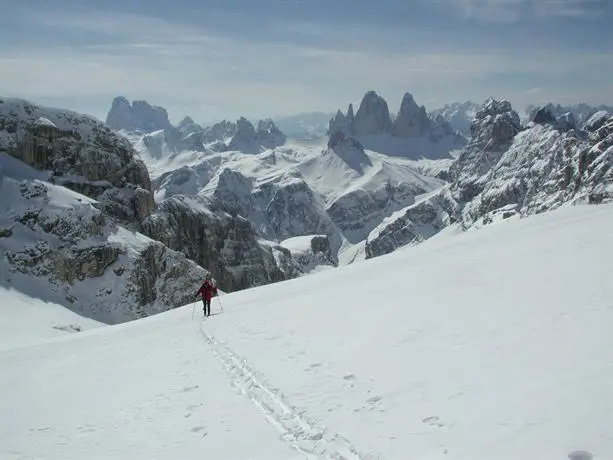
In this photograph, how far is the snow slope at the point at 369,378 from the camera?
10258 mm

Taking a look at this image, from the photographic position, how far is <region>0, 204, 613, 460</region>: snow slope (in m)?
10.3

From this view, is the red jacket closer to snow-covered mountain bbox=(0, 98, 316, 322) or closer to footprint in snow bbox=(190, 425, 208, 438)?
footprint in snow bbox=(190, 425, 208, 438)

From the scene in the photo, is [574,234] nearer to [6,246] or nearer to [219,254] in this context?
[6,246]

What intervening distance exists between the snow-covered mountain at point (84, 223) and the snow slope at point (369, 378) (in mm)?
50417

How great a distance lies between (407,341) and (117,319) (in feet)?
212

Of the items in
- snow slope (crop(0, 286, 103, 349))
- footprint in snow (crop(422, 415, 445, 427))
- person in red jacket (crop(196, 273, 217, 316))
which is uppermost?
footprint in snow (crop(422, 415, 445, 427))

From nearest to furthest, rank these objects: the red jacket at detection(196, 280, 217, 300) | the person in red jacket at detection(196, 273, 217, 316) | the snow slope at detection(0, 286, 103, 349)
→ the person in red jacket at detection(196, 273, 217, 316) < the red jacket at detection(196, 280, 217, 300) < the snow slope at detection(0, 286, 103, 349)

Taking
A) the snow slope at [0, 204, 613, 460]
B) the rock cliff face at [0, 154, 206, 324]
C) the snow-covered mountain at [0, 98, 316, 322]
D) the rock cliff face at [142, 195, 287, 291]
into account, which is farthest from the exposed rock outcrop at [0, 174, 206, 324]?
the snow slope at [0, 204, 613, 460]

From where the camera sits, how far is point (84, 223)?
80.2 m

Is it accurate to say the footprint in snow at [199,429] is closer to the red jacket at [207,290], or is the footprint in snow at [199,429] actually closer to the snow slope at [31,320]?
the red jacket at [207,290]

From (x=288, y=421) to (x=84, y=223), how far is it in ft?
247

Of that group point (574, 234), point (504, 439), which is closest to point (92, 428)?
point (504, 439)

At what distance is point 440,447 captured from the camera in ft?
31.8

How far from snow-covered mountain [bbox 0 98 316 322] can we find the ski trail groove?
203ft
